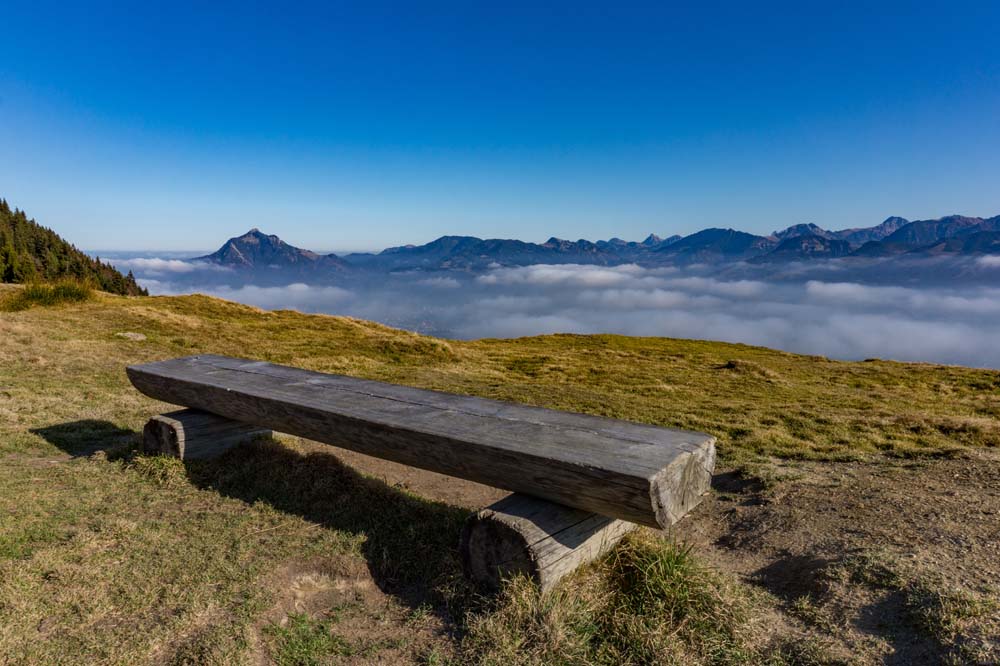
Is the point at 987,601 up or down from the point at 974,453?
up

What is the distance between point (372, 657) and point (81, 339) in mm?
19421

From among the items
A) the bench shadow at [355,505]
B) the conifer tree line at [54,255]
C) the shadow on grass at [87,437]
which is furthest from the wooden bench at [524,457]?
the conifer tree line at [54,255]

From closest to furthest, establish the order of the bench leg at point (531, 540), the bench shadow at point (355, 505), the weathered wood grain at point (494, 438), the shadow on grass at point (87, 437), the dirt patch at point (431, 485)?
the weathered wood grain at point (494, 438) < the bench leg at point (531, 540) < the bench shadow at point (355, 505) < the dirt patch at point (431, 485) < the shadow on grass at point (87, 437)

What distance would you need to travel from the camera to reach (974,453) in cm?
788

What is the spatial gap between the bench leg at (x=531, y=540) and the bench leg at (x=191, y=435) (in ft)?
15.5

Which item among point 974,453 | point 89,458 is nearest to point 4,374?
point 89,458

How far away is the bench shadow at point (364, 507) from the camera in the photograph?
4797mm

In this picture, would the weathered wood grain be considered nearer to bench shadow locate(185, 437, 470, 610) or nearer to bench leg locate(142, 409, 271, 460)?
bench leg locate(142, 409, 271, 460)

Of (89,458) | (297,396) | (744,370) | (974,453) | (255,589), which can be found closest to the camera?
(255,589)

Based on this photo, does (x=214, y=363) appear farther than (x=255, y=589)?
Yes

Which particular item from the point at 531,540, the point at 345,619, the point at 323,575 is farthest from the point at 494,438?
the point at 323,575

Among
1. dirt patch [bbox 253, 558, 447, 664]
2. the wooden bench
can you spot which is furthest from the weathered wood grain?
dirt patch [bbox 253, 558, 447, 664]

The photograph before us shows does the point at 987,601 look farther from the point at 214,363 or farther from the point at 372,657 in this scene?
the point at 214,363

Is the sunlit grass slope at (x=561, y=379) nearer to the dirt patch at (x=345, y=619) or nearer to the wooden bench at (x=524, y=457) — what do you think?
the wooden bench at (x=524, y=457)
